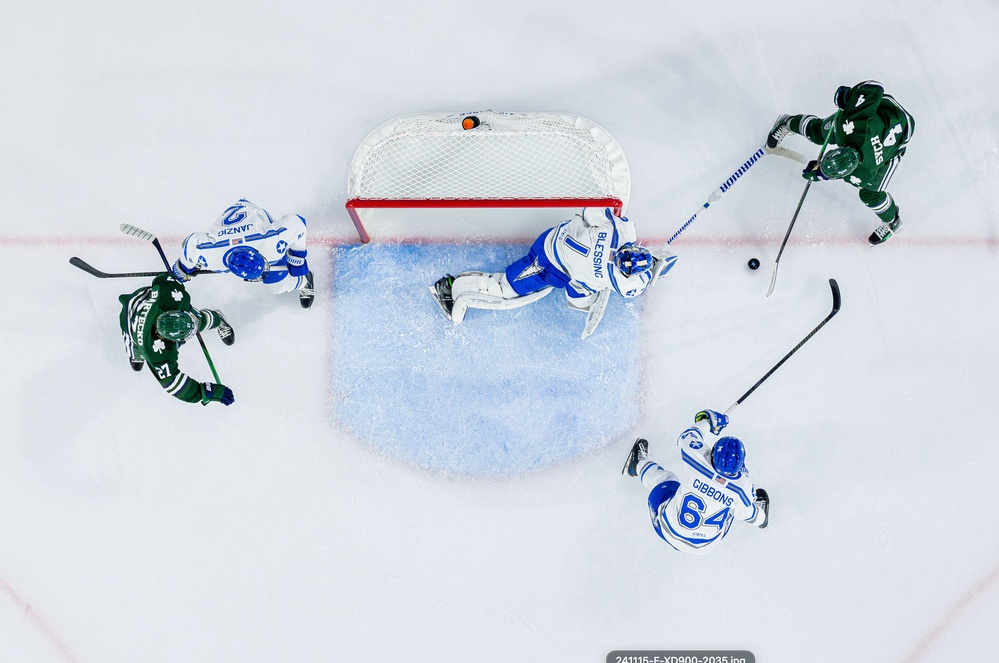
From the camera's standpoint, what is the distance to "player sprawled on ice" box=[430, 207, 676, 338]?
2.79 meters

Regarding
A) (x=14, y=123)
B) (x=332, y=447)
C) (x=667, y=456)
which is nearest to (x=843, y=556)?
(x=667, y=456)

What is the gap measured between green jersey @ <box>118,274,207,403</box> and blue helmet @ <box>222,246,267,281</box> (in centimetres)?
38

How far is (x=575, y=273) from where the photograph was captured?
2994 millimetres

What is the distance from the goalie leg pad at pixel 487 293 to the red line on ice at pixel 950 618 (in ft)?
8.91

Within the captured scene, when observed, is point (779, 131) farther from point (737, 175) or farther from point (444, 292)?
point (444, 292)

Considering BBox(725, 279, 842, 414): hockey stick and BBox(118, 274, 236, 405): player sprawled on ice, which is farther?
BBox(725, 279, 842, 414): hockey stick

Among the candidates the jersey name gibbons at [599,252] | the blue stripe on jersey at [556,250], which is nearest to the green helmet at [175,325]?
the blue stripe on jersey at [556,250]

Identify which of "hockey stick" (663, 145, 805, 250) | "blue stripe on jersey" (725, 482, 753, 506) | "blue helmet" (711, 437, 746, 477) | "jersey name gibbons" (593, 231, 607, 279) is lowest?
"blue stripe on jersey" (725, 482, 753, 506)

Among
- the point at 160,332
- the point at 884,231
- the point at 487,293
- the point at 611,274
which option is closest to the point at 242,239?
the point at 160,332

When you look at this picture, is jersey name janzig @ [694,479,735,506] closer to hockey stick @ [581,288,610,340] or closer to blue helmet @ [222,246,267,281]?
hockey stick @ [581,288,610,340]

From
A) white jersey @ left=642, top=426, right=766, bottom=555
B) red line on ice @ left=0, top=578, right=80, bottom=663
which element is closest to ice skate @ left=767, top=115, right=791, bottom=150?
white jersey @ left=642, top=426, right=766, bottom=555

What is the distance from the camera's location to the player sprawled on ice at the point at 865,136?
3.00 m

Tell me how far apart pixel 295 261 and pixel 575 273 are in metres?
1.27

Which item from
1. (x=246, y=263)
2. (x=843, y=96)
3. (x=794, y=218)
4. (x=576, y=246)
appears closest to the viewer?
(x=246, y=263)
